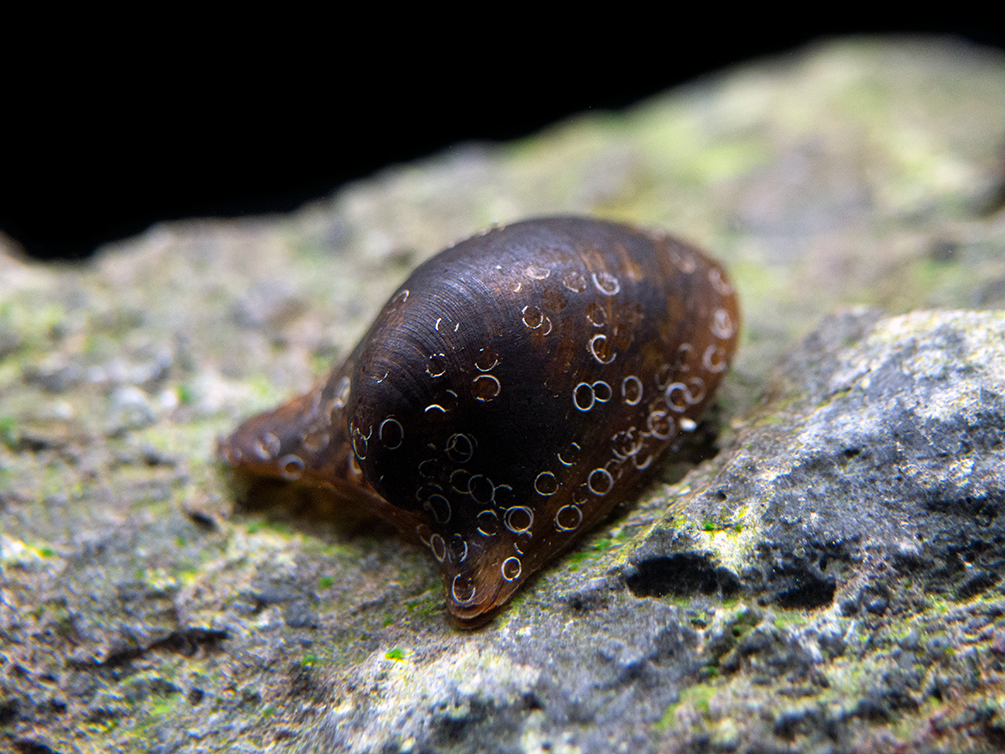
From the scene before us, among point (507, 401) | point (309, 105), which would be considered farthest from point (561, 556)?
point (309, 105)

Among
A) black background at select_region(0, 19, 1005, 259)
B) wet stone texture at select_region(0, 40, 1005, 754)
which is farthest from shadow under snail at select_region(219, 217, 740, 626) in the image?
black background at select_region(0, 19, 1005, 259)

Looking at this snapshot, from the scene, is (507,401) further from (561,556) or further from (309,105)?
(309,105)

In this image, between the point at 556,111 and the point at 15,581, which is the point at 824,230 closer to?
the point at 15,581

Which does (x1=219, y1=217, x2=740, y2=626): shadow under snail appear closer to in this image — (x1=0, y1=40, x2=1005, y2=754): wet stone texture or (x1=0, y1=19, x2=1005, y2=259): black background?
(x1=0, y1=40, x2=1005, y2=754): wet stone texture

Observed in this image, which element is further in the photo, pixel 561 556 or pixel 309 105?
pixel 309 105

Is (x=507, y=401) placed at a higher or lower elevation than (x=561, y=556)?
higher
